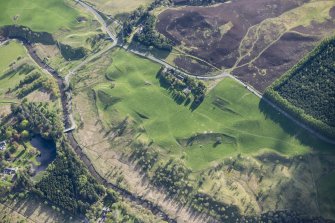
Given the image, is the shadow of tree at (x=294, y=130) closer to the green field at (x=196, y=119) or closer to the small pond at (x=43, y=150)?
the green field at (x=196, y=119)

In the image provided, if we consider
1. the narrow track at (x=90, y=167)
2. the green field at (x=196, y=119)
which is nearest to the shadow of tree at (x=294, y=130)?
the green field at (x=196, y=119)

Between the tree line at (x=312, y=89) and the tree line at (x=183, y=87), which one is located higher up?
the tree line at (x=312, y=89)

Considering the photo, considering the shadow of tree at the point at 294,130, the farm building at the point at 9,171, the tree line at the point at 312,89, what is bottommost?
the farm building at the point at 9,171

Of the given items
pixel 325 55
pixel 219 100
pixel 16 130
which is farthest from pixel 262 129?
pixel 16 130

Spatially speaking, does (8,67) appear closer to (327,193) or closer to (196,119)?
(196,119)

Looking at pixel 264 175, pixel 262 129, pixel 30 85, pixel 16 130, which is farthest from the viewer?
pixel 30 85

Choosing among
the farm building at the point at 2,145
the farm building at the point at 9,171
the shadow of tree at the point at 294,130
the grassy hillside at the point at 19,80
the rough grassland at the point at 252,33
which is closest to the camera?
the shadow of tree at the point at 294,130

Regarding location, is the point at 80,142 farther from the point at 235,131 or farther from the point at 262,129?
the point at 262,129
